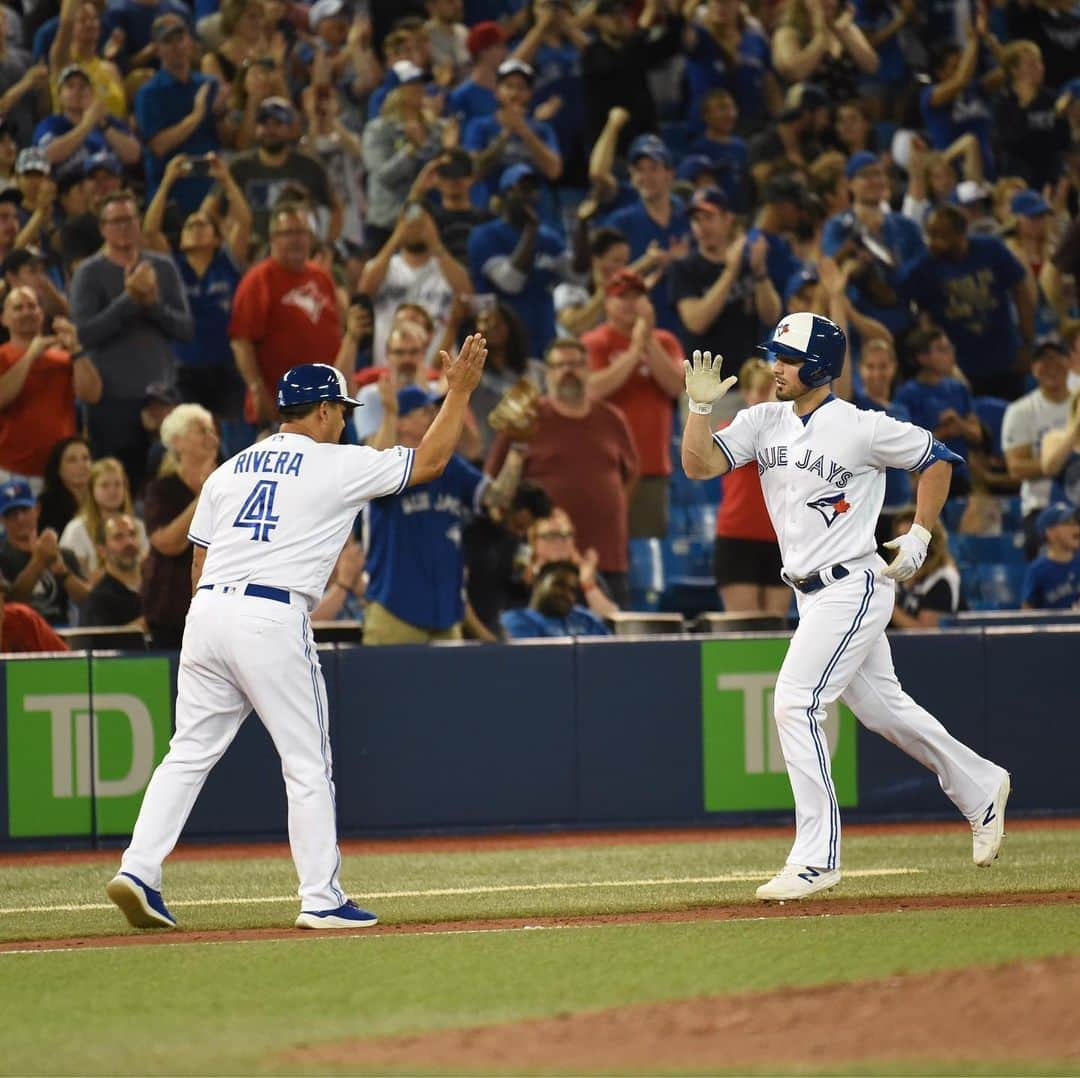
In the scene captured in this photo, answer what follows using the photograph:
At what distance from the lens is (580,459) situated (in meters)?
14.0

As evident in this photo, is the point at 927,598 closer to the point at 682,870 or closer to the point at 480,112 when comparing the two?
the point at 682,870

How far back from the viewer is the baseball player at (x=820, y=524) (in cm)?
873

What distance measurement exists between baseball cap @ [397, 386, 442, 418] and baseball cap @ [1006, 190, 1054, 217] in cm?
751

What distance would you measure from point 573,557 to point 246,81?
529 centimetres

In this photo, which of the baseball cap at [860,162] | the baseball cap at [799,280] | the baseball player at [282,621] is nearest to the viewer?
the baseball player at [282,621]

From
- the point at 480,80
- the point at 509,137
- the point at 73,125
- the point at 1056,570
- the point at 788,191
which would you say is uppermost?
the point at 480,80

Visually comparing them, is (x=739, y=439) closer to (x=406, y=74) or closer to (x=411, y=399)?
(x=411, y=399)

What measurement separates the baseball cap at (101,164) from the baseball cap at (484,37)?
3634 mm

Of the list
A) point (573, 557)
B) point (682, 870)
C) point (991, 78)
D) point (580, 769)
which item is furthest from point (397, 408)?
point (991, 78)

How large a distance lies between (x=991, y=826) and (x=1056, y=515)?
5.13m

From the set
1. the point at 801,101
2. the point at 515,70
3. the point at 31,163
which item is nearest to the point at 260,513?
the point at 31,163

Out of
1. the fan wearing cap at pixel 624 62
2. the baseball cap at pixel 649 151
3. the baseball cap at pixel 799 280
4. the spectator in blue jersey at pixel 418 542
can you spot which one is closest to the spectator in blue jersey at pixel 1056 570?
the baseball cap at pixel 799 280

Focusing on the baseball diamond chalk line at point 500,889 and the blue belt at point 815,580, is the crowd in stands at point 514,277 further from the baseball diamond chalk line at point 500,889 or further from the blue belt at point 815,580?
the blue belt at point 815,580

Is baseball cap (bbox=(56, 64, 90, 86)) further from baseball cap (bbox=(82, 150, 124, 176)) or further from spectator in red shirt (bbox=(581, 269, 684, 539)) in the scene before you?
spectator in red shirt (bbox=(581, 269, 684, 539))
